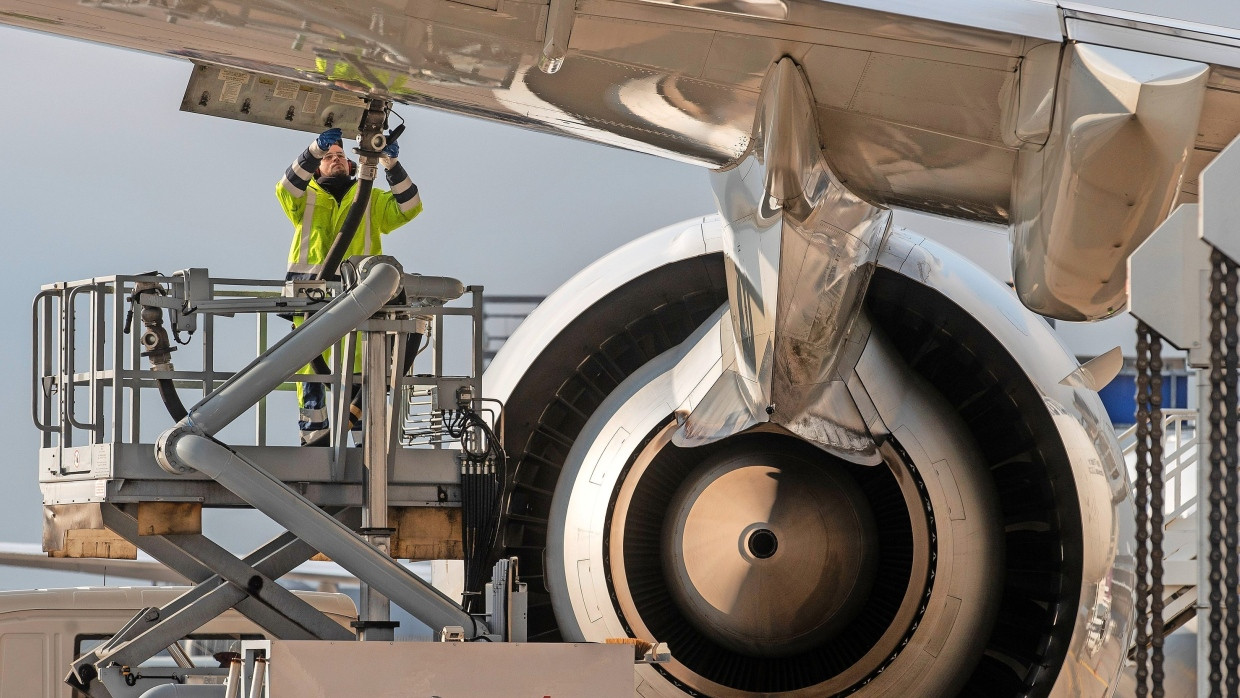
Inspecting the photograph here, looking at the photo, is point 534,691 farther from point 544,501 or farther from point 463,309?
point 463,309

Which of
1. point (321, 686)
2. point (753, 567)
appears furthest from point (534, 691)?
point (753, 567)

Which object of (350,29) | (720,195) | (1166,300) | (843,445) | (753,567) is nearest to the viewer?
(1166,300)

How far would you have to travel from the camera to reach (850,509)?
265 inches

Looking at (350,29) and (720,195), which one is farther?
(720,195)

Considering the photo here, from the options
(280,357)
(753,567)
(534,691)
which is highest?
(280,357)

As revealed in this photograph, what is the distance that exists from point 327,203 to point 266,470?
2.38 metres

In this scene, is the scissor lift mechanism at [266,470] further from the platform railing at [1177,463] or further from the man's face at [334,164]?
the platform railing at [1177,463]

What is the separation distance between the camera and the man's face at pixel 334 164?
8.51 metres

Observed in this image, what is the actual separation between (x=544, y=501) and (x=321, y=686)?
2028 mm

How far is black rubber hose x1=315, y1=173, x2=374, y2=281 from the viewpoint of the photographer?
6402mm

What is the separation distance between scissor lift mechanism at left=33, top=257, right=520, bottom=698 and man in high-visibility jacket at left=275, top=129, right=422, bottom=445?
1.07 metres

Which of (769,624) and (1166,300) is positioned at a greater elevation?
(1166,300)

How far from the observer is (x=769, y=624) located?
6.57 metres

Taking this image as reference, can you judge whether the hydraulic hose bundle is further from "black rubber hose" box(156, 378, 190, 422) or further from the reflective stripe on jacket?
the reflective stripe on jacket
